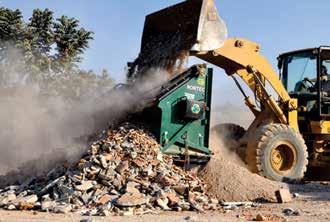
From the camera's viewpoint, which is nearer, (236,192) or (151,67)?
(236,192)

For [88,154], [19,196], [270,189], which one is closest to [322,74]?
[270,189]

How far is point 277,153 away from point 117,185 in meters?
4.58

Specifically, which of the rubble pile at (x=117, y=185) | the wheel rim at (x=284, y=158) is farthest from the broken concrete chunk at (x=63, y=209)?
the wheel rim at (x=284, y=158)

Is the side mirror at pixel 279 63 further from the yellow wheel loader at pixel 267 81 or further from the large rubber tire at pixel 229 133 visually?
the large rubber tire at pixel 229 133

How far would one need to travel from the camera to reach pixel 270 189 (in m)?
10.5

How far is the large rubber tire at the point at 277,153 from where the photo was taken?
11938 mm

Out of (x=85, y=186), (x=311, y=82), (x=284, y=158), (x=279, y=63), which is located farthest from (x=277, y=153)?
(x=85, y=186)

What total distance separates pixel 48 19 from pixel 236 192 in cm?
2168

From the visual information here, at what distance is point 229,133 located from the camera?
1370cm

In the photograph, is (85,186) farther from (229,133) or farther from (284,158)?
(229,133)

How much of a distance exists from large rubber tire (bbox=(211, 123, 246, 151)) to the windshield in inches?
66.3

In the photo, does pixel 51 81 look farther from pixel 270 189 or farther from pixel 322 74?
pixel 270 189

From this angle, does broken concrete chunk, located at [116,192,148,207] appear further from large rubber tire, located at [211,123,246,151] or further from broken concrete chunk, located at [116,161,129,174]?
large rubber tire, located at [211,123,246,151]

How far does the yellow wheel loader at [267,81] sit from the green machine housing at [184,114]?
2.49 ft
